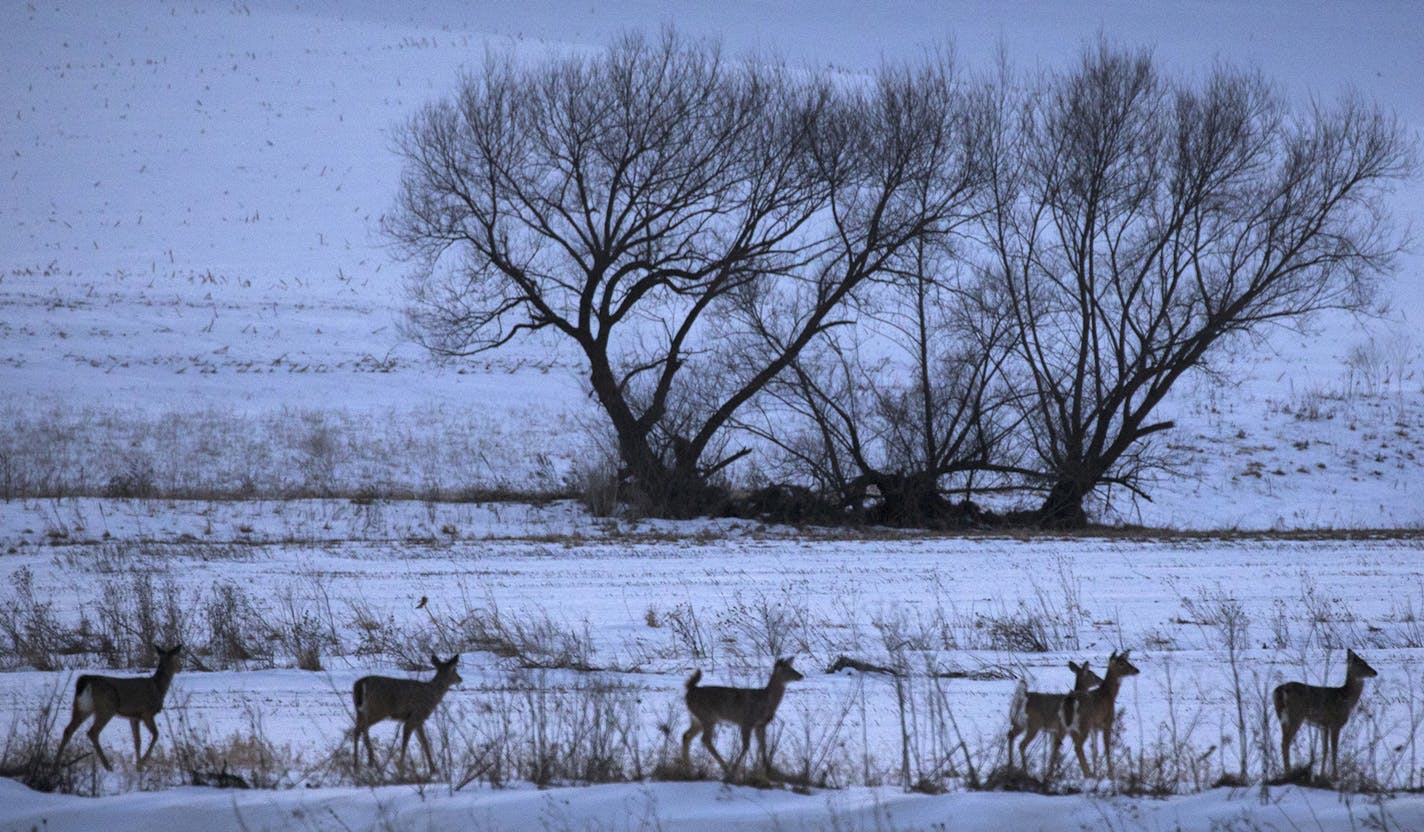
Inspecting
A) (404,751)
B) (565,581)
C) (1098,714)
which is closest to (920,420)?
(565,581)

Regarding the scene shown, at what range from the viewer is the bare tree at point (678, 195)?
2192 centimetres

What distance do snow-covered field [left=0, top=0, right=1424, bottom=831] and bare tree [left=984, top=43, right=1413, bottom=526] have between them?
304 centimetres

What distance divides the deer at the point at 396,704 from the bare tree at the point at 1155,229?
57.0ft

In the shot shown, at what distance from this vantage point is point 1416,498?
27562 mm

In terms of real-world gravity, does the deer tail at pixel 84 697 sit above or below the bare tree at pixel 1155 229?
below

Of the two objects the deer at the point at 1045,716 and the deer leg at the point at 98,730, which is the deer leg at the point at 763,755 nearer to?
the deer at the point at 1045,716

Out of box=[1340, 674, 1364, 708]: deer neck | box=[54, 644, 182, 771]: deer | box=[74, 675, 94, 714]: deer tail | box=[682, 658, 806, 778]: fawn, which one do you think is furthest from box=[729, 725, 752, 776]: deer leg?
box=[74, 675, 94, 714]: deer tail

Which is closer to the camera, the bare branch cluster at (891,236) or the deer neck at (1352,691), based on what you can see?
the deer neck at (1352,691)

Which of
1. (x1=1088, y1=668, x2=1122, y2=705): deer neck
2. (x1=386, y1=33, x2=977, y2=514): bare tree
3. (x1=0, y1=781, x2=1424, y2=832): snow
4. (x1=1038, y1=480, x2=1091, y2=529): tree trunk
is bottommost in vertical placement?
(x1=0, y1=781, x2=1424, y2=832): snow

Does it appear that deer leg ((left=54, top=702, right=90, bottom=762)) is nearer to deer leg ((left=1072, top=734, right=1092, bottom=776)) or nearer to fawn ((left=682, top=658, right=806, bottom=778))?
fawn ((left=682, top=658, right=806, bottom=778))

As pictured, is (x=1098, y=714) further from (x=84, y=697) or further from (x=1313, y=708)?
(x=84, y=697)

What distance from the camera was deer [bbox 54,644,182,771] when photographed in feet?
22.2

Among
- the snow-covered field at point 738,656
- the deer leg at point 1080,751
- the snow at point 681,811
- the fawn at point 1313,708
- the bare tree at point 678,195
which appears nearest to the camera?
the snow at point 681,811

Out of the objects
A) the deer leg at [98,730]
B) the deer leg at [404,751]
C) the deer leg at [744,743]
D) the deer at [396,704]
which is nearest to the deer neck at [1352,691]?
the deer leg at [744,743]
